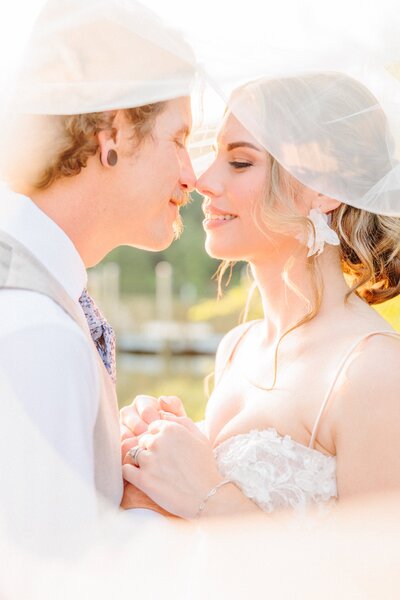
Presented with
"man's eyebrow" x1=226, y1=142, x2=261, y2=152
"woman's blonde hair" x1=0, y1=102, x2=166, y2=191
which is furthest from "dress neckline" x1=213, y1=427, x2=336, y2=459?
"woman's blonde hair" x1=0, y1=102, x2=166, y2=191

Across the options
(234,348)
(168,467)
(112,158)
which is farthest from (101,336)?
(234,348)

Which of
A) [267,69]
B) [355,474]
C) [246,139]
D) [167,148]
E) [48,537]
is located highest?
[267,69]

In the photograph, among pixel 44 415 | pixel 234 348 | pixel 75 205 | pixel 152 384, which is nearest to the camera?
pixel 44 415

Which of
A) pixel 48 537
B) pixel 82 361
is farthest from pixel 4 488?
pixel 82 361

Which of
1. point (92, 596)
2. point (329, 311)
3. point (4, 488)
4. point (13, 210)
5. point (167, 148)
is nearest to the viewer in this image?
point (4, 488)

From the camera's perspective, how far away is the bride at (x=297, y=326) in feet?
8.84

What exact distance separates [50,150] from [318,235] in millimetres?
1184

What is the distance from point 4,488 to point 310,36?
1.65m

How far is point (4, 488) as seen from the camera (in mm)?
2002

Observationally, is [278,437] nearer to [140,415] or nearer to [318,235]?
[140,415]

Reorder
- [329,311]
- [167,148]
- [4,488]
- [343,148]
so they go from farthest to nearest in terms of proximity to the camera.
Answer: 1. [329,311]
2. [343,148]
3. [167,148]
4. [4,488]

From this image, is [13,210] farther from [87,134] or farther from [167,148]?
[167,148]

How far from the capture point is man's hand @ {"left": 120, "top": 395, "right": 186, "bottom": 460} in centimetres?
281

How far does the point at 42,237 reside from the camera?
91.6 inches
